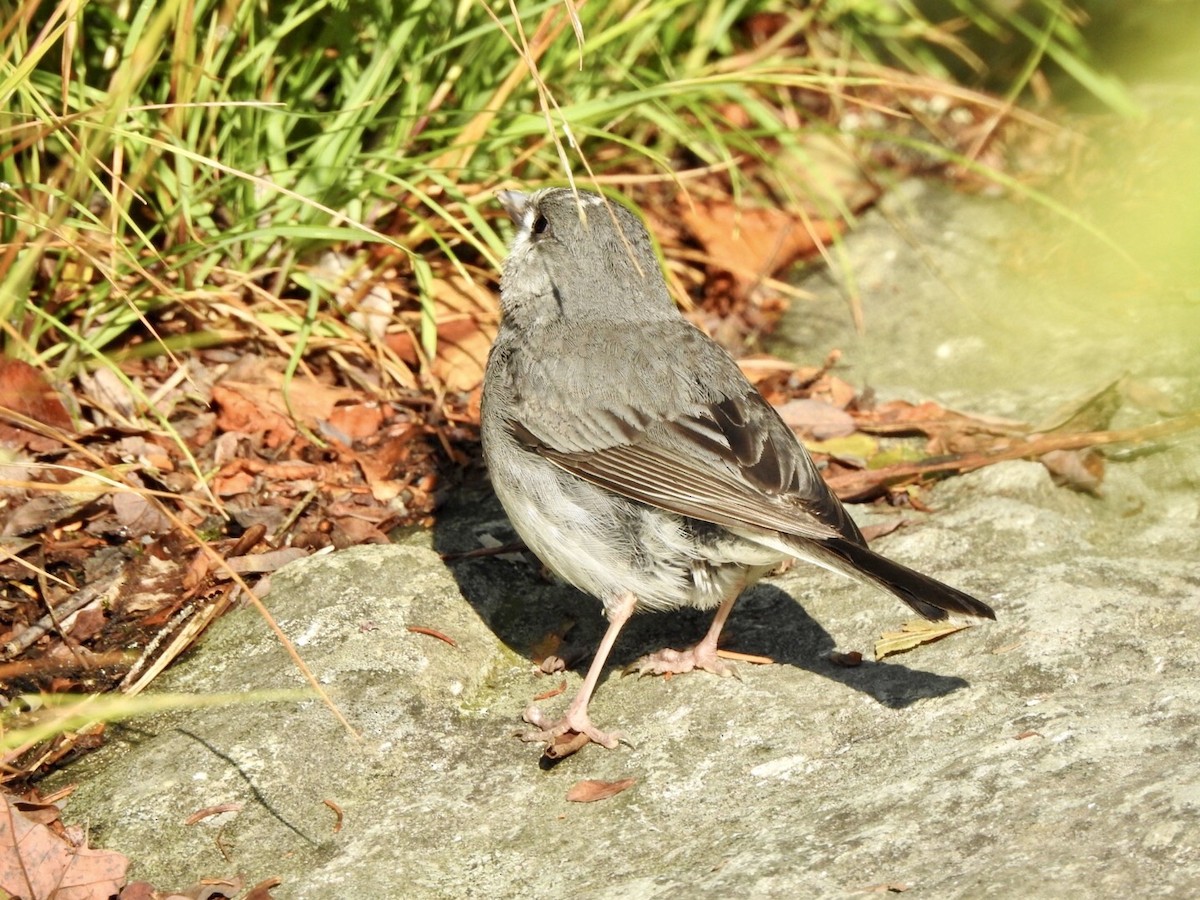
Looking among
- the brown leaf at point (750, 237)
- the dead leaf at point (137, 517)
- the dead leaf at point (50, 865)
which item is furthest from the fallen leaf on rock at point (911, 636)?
the brown leaf at point (750, 237)

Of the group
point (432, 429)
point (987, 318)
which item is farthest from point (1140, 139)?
point (432, 429)

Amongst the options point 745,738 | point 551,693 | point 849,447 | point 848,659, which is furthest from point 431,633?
point 849,447

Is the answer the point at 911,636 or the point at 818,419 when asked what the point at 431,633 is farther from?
the point at 818,419

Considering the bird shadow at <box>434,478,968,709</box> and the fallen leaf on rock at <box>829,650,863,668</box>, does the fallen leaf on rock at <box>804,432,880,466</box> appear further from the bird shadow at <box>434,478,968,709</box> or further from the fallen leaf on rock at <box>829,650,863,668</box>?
the fallen leaf on rock at <box>829,650,863,668</box>

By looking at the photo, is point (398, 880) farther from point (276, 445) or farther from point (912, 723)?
point (276, 445)

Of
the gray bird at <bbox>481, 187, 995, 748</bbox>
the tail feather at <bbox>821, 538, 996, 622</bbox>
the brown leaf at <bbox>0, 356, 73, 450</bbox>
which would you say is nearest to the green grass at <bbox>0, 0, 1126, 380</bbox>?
the brown leaf at <bbox>0, 356, 73, 450</bbox>
